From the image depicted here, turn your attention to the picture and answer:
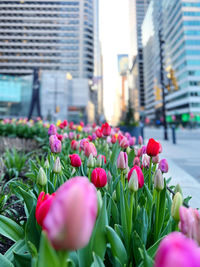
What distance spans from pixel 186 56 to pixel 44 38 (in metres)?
51.7

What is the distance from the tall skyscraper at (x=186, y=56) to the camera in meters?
57.8

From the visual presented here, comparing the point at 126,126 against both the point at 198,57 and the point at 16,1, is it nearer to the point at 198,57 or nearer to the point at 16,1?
the point at 198,57

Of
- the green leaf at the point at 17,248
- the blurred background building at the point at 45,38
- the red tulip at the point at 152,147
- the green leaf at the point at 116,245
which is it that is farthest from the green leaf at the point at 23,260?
the blurred background building at the point at 45,38

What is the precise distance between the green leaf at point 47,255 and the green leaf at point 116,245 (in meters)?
0.36

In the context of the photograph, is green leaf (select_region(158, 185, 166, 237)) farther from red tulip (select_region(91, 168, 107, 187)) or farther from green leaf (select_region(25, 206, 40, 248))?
green leaf (select_region(25, 206, 40, 248))

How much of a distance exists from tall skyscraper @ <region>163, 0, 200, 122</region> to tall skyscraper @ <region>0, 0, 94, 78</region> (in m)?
32.5

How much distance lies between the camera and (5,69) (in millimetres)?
71688

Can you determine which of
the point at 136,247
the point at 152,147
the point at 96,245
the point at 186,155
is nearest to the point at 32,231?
the point at 96,245

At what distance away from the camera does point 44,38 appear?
2913 inches

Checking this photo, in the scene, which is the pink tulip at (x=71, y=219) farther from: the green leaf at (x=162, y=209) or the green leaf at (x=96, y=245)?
the green leaf at (x=162, y=209)

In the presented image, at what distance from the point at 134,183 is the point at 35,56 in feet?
266

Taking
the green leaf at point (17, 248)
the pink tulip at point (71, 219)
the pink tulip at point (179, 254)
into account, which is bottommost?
the green leaf at point (17, 248)

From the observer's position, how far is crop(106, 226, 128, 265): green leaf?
2.76 feet

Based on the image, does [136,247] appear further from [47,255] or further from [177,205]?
[47,255]
